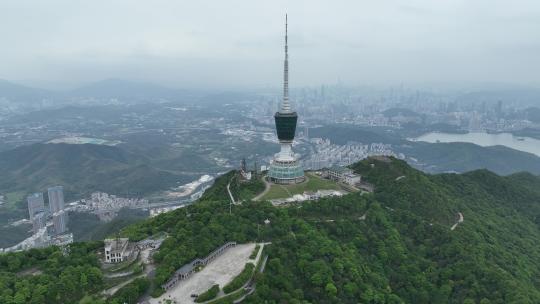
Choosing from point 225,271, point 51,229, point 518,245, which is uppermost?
point 225,271

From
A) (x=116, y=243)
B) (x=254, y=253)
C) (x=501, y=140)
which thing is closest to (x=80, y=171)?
Result: (x=116, y=243)

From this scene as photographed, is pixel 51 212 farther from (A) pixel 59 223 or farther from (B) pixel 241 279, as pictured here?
(B) pixel 241 279

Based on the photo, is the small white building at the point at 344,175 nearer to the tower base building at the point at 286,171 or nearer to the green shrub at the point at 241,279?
the tower base building at the point at 286,171

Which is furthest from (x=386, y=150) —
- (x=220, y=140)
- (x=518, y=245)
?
(x=518, y=245)

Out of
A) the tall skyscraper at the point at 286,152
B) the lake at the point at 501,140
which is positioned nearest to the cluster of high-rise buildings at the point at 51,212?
the tall skyscraper at the point at 286,152

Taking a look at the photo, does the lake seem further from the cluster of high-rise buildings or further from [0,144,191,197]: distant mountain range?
the cluster of high-rise buildings

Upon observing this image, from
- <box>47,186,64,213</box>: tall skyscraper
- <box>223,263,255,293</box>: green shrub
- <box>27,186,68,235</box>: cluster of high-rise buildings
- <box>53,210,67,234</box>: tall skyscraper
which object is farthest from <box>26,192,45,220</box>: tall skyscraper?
<box>223,263,255,293</box>: green shrub

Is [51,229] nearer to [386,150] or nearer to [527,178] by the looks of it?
[527,178]
